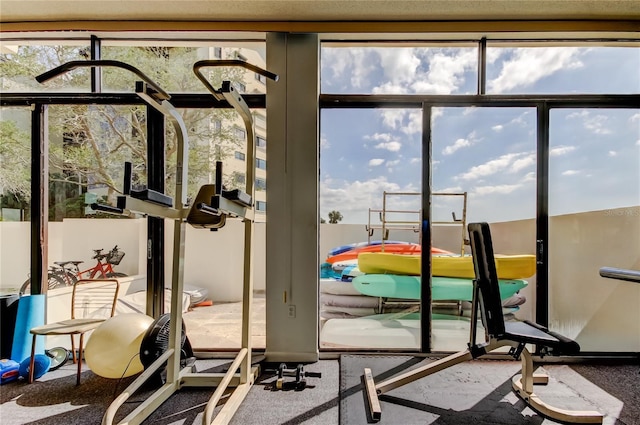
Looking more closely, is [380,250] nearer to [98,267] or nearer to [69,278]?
[98,267]

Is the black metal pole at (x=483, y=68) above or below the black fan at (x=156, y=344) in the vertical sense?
above

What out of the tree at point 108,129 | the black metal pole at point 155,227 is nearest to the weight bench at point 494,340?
the black metal pole at point 155,227

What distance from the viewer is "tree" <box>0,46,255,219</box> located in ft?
9.88

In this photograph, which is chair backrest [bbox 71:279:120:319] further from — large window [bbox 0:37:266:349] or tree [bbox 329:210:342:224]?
tree [bbox 329:210:342:224]

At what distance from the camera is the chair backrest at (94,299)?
9.54ft

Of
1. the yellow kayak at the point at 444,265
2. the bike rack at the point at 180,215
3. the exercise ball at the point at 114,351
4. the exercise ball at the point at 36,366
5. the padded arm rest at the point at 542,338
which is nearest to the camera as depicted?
the bike rack at the point at 180,215

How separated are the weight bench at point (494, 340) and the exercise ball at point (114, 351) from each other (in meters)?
1.58

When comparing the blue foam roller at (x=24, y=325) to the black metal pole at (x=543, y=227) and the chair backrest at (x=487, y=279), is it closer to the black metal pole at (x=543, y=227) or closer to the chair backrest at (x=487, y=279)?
the chair backrest at (x=487, y=279)

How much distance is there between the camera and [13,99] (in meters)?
2.98

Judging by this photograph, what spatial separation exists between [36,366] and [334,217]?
2.53 metres

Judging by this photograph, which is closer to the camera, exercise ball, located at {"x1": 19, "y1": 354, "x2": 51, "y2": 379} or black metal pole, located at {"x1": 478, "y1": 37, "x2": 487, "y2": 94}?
exercise ball, located at {"x1": 19, "y1": 354, "x2": 51, "y2": 379}

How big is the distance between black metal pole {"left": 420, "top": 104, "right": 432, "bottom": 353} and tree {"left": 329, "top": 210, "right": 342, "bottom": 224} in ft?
2.38

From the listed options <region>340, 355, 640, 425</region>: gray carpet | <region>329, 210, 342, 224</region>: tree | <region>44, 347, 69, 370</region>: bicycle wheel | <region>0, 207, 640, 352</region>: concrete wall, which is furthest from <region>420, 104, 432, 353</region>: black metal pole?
<region>44, 347, 69, 370</region>: bicycle wheel

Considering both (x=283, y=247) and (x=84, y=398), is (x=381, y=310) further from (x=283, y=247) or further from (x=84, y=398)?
(x=84, y=398)
